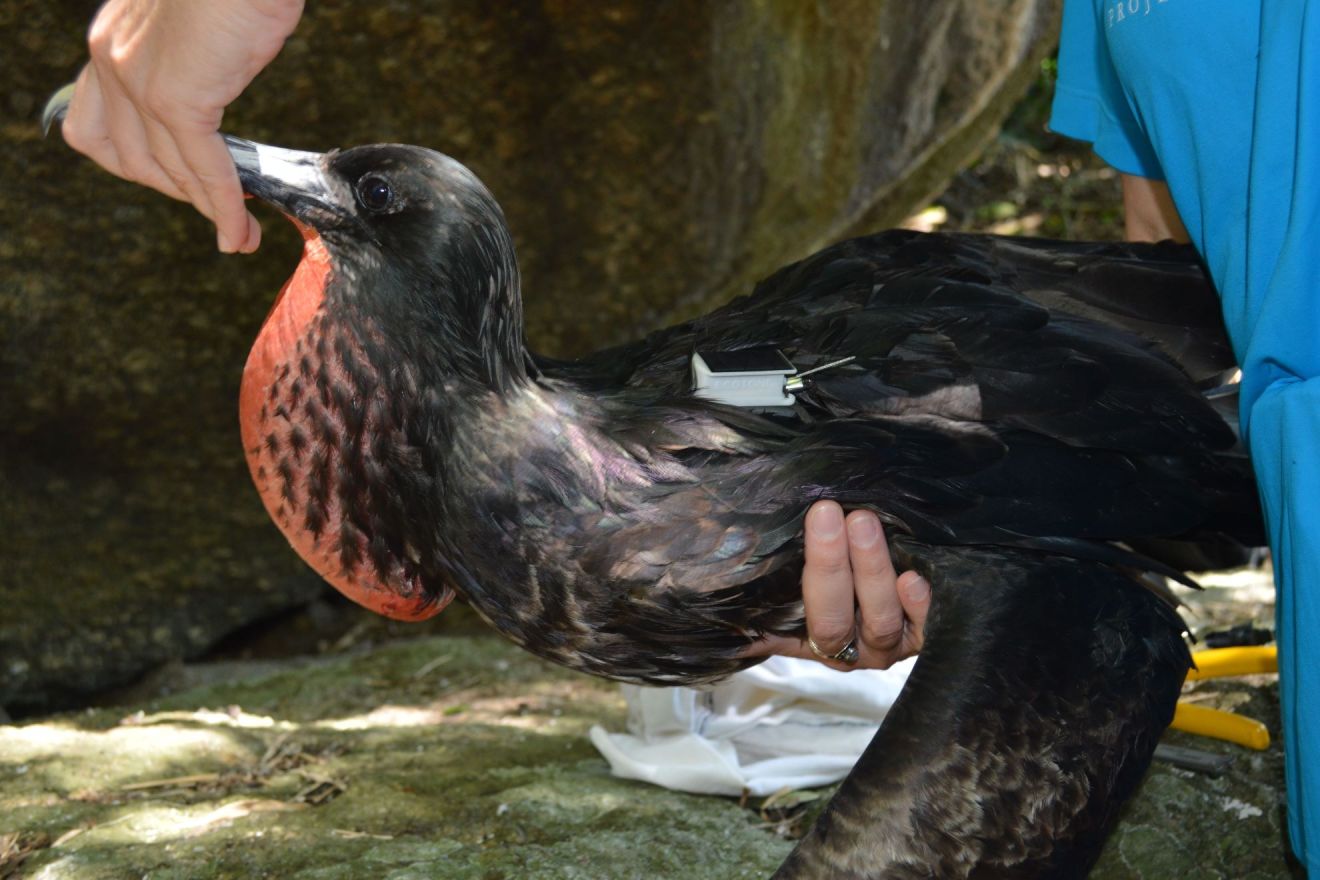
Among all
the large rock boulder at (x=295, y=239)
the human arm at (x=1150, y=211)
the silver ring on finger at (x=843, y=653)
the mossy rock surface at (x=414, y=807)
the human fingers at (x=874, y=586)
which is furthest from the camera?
the large rock boulder at (x=295, y=239)

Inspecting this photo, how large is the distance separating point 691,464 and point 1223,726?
156 cm

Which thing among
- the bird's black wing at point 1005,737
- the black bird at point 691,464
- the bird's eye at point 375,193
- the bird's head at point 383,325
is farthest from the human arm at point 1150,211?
the bird's eye at point 375,193

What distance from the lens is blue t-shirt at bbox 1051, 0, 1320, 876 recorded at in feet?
5.25

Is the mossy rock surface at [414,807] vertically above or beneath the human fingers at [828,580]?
beneath

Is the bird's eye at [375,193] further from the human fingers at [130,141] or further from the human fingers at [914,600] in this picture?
the human fingers at [914,600]

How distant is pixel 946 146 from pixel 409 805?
3744mm

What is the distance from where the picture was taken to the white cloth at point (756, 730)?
109 inches

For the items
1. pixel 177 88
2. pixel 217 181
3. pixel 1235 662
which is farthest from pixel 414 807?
pixel 1235 662

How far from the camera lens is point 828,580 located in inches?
73.9

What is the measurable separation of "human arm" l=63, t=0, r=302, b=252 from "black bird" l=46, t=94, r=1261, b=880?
0.31 ft

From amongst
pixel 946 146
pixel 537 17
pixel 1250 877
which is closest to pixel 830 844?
pixel 1250 877

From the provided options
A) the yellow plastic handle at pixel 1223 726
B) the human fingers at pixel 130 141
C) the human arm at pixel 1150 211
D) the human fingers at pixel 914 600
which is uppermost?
the human fingers at pixel 130 141

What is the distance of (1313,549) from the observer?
5.14 ft

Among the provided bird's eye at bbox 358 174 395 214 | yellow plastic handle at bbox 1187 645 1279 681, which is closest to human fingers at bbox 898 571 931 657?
bird's eye at bbox 358 174 395 214
